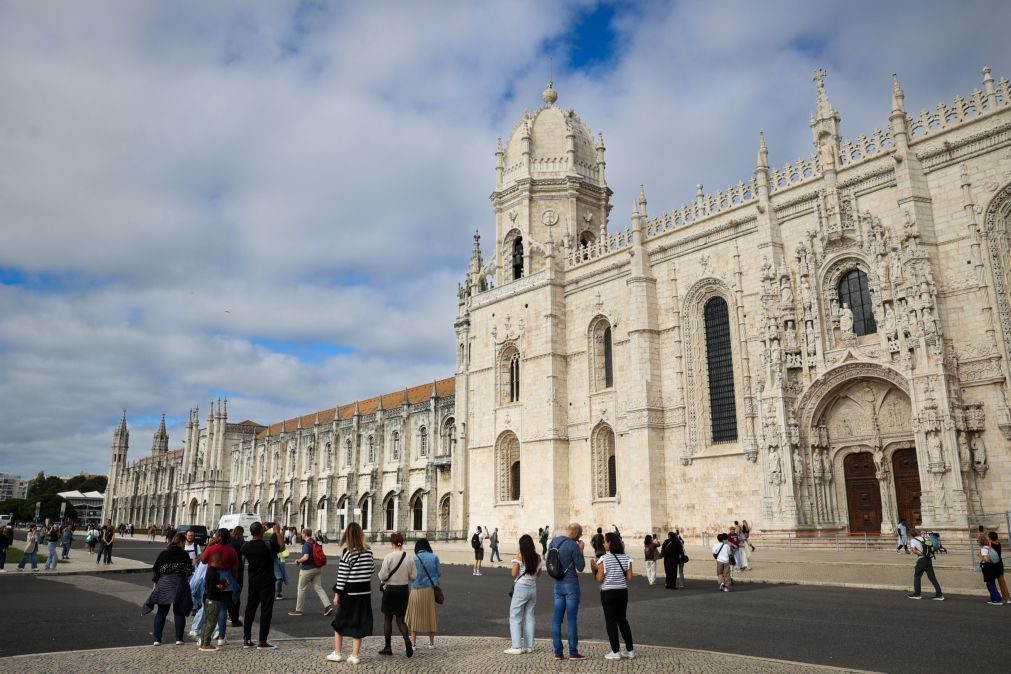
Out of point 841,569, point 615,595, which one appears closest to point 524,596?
point 615,595

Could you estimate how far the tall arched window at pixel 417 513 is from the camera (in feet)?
175

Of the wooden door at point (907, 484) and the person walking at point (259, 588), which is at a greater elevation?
the wooden door at point (907, 484)

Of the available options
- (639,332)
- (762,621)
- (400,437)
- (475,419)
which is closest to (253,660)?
(762,621)

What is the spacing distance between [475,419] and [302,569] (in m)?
25.8

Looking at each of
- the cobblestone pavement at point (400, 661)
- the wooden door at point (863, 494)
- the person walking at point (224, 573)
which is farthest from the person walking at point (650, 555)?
the person walking at point (224, 573)

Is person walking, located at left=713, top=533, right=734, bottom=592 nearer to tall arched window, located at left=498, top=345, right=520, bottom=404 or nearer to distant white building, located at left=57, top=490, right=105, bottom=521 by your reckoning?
tall arched window, located at left=498, top=345, right=520, bottom=404

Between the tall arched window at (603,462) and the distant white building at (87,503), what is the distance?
415 ft

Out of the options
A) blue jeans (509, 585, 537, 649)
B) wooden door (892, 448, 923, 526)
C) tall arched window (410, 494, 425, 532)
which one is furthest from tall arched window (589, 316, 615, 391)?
blue jeans (509, 585, 537, 649)

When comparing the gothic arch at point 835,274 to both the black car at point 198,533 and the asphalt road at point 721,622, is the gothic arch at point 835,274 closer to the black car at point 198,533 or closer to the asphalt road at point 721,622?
the asphalt road at point 721,622

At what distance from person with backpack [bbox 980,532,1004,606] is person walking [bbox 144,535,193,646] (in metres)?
13.3

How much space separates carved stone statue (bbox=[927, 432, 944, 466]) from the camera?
866 inches

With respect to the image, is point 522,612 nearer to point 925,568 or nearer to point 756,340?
point 925,568

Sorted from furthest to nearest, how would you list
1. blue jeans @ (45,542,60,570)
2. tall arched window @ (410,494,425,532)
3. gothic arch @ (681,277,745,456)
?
tall arched window @ (410,494,425,532)
gothic arch @ (681,277,745,456)
blue jeans @ (45,542,60,570)

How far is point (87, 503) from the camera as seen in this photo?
492 feet
